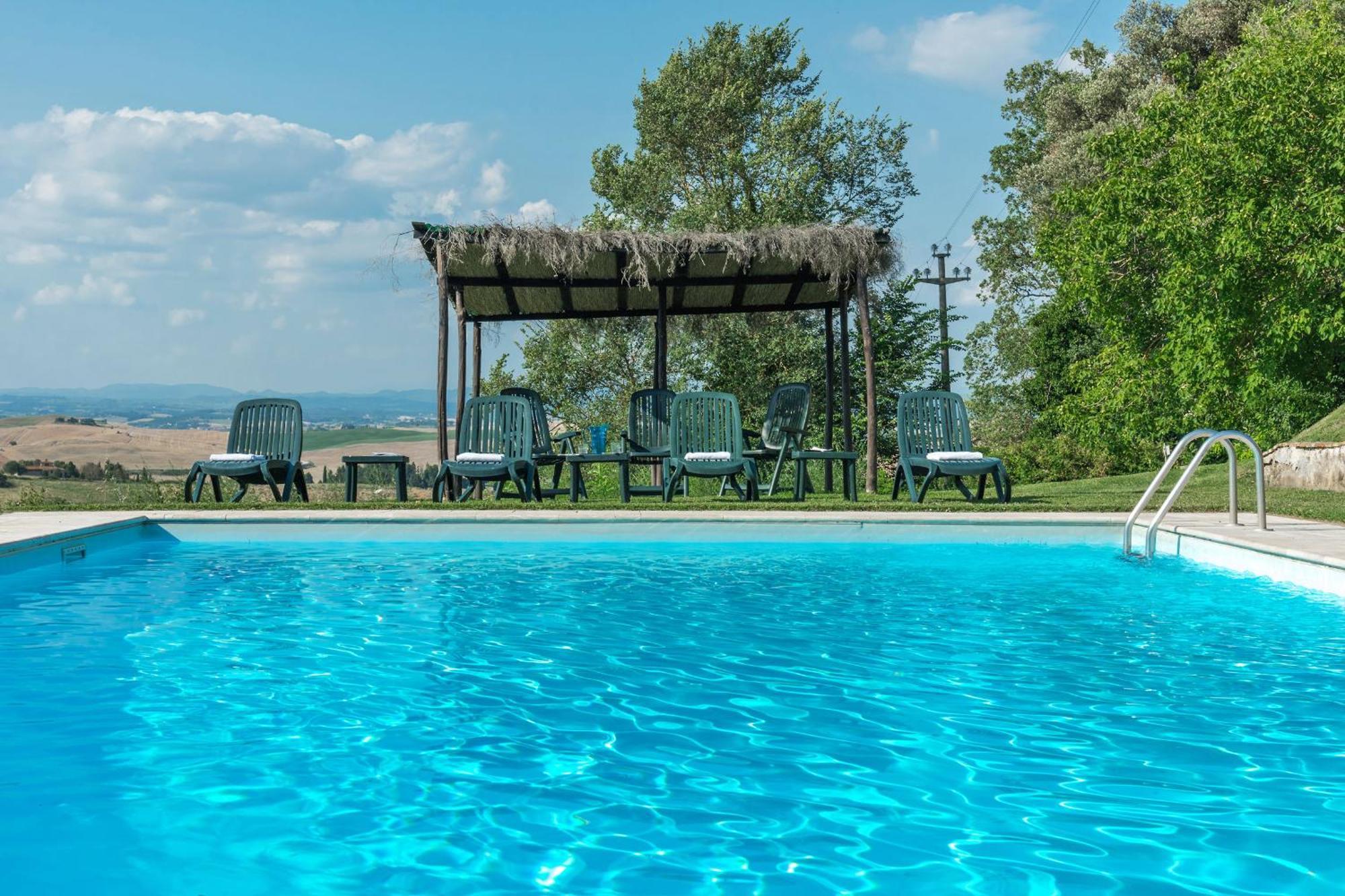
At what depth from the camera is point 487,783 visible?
106 inches

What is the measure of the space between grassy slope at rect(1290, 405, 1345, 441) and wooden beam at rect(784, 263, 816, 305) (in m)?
6.65

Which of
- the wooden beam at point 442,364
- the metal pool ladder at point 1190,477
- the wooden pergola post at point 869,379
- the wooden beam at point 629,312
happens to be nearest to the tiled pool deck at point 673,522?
the metal pool ladder at point 1190,477

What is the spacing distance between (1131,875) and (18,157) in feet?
93.5

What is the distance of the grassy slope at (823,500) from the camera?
832 cm

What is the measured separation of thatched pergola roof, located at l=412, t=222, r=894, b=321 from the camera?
33.8ft

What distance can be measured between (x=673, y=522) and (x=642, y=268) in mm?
3796

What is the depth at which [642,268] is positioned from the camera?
10.6 meters

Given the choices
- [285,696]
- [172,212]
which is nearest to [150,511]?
[285,696]

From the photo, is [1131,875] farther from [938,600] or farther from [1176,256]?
[1176,256]

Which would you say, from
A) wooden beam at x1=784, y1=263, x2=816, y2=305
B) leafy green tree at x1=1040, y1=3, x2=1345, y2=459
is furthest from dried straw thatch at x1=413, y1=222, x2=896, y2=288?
leafy green tree at x1=1040, y1=3, x2=1345, y2=459

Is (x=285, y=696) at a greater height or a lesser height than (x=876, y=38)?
lesser

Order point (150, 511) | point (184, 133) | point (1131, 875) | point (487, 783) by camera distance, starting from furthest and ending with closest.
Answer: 1. point (184, 133)
2. point (150, 511)
3. point (487, 783)
4. point (1131, 875)

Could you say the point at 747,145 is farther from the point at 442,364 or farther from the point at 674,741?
the point at 674,741

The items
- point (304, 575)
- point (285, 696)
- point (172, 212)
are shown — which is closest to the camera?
point (285, 696)
